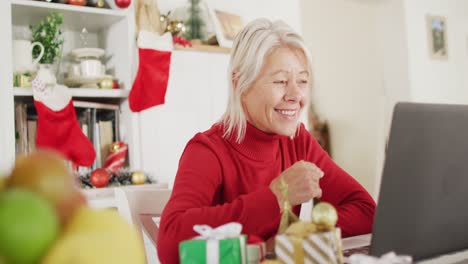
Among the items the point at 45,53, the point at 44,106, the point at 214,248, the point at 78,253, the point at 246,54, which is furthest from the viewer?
the point at 45,53

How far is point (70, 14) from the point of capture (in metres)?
2.49

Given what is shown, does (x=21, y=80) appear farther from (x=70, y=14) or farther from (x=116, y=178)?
(x=116, y=178)

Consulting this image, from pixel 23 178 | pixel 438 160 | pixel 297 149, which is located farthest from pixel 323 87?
pixel 23 178

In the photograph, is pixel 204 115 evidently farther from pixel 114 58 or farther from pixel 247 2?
pixel 247 2

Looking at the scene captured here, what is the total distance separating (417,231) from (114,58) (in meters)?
2.21

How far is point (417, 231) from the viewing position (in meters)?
0.72

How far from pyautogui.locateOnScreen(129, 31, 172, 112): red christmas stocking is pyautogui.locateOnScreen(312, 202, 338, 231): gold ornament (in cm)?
196

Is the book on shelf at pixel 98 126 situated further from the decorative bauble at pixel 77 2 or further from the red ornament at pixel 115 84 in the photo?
the decorative bauble at pixel 77 2

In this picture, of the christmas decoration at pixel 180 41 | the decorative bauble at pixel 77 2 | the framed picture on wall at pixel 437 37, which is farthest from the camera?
the framed picture on wall at pixel 437 37

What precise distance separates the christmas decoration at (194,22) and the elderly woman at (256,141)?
1639 mm

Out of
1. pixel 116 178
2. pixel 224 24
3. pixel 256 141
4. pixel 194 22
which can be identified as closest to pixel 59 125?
pixel 116 178

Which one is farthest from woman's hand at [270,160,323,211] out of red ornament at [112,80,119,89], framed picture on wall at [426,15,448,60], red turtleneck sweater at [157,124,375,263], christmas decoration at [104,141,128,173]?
framed picture on wall at [426,15,448,60]

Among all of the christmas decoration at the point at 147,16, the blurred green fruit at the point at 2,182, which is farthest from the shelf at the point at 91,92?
the blurred green fruit at the point at 2,182

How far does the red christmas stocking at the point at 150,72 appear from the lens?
99.0 inches
